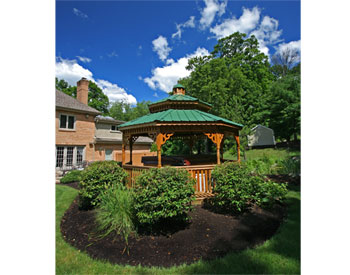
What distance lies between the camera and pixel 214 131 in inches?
289

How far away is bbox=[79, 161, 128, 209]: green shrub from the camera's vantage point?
607cm

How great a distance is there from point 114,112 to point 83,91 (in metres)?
29.8

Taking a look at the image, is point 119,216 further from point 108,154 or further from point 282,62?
point 282,62

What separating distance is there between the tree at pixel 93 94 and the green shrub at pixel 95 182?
38.5 m

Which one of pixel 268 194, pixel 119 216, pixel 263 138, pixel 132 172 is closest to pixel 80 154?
pixel 132 172

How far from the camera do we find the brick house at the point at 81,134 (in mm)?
15836

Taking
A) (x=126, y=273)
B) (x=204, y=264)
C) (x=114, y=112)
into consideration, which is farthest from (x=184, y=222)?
(x=114, y=112)

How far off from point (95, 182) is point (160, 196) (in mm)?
3042

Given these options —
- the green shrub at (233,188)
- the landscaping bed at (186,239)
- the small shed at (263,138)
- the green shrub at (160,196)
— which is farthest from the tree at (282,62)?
the green shrub at (160,196)

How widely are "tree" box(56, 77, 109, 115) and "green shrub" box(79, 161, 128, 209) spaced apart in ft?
126

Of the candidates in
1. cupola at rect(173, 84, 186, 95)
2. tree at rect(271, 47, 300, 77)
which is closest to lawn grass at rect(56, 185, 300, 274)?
cupola at rect(173, 84, 186, 95)

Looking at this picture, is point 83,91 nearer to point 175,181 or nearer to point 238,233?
point 175,181

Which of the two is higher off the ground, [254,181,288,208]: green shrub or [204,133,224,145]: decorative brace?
[204,133,224,145]: decorative brace

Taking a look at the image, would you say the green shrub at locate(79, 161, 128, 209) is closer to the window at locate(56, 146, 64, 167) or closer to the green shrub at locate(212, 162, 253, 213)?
the green shrub at locate(212, 162, 253, 213)
